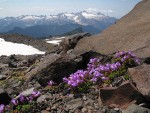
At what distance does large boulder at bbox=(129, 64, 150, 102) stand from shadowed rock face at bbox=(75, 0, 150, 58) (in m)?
2.58

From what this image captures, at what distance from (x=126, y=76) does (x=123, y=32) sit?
5.36 metres

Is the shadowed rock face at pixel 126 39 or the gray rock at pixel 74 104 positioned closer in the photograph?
the gray rock at pixel 74 104

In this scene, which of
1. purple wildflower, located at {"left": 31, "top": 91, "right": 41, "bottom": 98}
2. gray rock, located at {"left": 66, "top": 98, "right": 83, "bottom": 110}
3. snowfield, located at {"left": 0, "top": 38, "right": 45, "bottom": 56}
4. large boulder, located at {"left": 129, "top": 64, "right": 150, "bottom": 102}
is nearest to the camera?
large boulder, located at {"left": 129, "top": 64, "right": 150, "bottom": 102}

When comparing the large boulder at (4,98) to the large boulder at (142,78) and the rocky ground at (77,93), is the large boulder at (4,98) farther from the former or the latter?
the large boulder at (142,78)

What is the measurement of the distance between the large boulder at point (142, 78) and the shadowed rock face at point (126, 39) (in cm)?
258

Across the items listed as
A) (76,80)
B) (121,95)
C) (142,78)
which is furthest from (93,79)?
(142,78)

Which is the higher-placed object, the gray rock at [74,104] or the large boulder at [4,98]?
the gray rock at [74,104]

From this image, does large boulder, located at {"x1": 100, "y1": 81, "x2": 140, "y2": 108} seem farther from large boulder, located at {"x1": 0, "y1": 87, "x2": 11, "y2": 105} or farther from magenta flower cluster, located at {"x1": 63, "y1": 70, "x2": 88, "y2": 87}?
large boulder, located at {"x1": 0, "y1": 87, "x2": 11, "y2": 105}

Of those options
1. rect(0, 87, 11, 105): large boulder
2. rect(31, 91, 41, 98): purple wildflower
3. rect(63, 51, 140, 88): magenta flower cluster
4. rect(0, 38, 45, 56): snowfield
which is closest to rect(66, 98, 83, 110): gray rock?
rect(63, 51, 140, 88): magenta flower cluster

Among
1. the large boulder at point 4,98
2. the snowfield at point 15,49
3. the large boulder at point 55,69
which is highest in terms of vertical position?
the large boulder at point 55,69

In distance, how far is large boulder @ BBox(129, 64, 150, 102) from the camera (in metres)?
8.48

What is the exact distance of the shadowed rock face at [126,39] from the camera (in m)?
13.1

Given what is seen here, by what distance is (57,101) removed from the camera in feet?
35.0

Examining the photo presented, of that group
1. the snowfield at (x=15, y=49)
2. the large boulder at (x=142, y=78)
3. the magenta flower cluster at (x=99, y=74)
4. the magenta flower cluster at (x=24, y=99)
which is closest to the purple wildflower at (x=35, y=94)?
the magenta flower cluster at (x=24, y=99)
